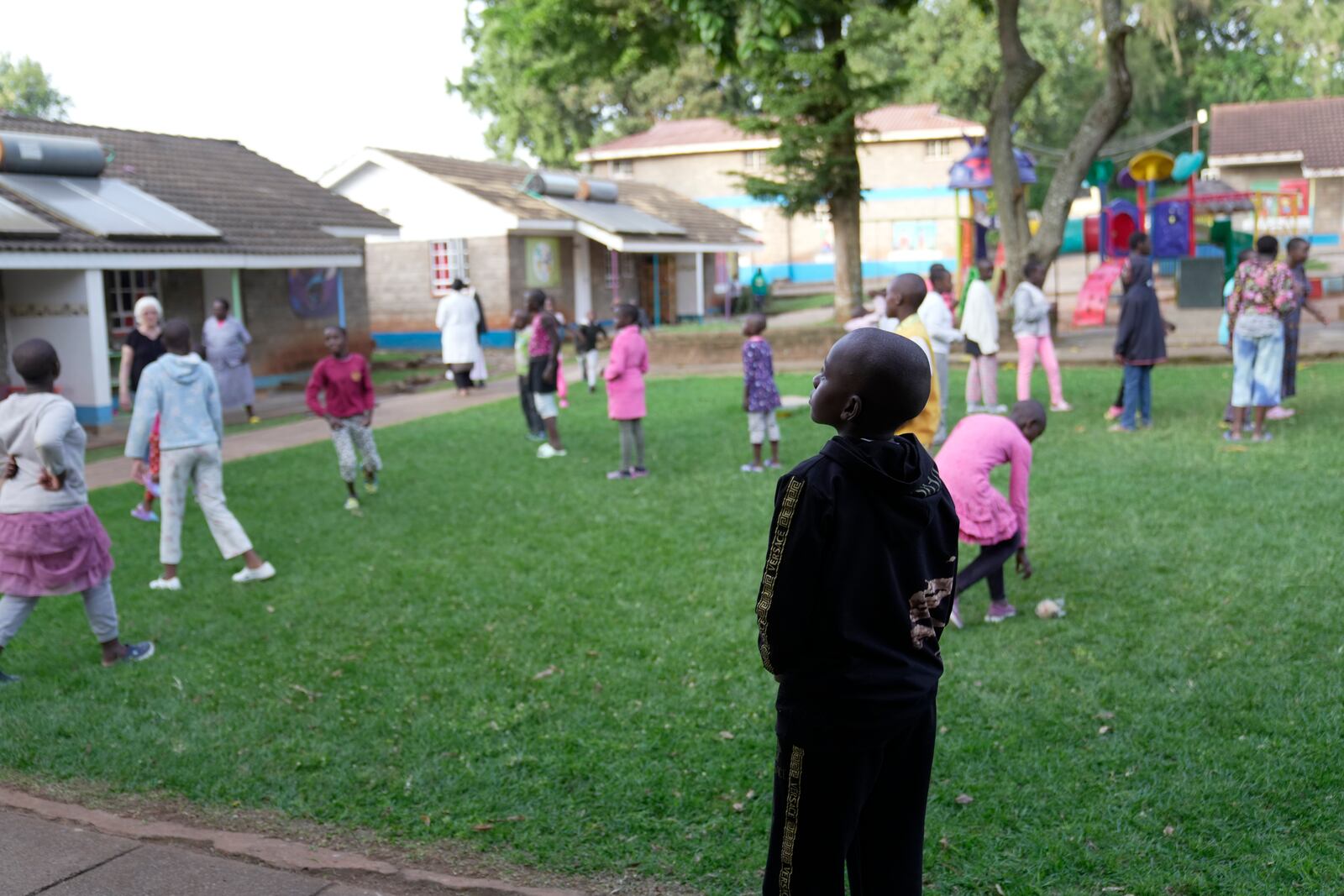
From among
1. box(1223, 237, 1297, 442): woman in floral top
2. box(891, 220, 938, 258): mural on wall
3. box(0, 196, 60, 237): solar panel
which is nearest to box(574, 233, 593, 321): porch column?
box(0, 196, 60, 237): solar panel

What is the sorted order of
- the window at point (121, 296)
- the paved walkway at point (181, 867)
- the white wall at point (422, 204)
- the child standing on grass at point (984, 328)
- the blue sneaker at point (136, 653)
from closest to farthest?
1. the paved walkway at point (181, 867)
2. the blue sneaker at point (136, 653)
3. the child standing on grass at point (984, 328)
4. the window at point (121, 296)
5. the white wall at point (422, 204)

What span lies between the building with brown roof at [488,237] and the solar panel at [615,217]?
0.05m

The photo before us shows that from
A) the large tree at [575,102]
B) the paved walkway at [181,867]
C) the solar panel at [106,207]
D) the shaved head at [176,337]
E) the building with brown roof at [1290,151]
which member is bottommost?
the paved walkway at [181,867]

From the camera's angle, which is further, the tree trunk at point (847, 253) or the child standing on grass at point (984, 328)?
the tree trunk at point (847, 253)

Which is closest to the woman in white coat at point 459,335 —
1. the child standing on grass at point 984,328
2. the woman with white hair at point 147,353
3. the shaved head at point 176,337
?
the woman with white hair at point 147,353

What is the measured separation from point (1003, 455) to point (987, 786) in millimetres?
1998

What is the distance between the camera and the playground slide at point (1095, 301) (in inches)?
904

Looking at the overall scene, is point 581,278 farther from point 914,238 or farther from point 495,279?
point 914,238

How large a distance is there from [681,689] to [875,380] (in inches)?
126

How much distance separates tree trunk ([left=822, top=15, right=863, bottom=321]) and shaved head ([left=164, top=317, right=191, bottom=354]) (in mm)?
14825

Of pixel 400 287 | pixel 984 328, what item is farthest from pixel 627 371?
pixel 400 287

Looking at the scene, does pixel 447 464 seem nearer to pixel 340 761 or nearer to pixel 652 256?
pixel 340 761

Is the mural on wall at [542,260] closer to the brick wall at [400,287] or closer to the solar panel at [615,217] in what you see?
the solar panel at [615,217]

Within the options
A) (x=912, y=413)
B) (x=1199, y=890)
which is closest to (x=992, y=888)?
(x=1199, y=890)
